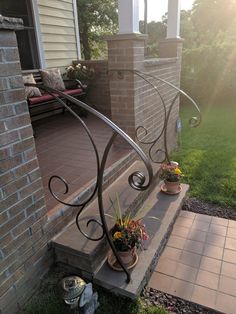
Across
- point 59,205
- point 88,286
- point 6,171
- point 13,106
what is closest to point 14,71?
point 13,106

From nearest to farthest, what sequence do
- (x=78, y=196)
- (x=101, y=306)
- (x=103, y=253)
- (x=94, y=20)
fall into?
1. (x=101, y=306)
2. (x=103, y=253)
3. (x=78, y=196)
4. (x=94, y=20)

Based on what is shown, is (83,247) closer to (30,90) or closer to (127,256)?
(127,256)

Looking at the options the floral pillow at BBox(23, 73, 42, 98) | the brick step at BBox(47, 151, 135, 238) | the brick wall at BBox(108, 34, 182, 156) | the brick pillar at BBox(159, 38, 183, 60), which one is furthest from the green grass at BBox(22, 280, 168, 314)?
the brick pillar at BBox(159, 38, 183, 60)

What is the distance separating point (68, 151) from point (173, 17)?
8.47ft

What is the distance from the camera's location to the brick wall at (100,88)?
17.3 feet

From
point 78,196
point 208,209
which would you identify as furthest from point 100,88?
point 78,196

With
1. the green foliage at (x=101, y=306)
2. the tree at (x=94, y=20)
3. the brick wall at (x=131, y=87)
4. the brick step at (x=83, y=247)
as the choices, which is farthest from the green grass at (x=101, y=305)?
the tree at (x=94, y=20)

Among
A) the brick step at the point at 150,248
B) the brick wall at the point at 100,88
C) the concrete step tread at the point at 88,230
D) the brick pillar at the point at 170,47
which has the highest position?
the brick pillar at the point at 170,47

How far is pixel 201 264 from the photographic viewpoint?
85.4 inches

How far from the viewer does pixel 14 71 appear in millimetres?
1453

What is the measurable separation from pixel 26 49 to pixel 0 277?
408cm

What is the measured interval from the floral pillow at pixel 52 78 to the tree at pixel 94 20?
7269 mm

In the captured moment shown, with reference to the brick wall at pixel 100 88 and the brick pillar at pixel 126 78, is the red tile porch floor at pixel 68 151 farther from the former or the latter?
the brick wall at pixel 100 88

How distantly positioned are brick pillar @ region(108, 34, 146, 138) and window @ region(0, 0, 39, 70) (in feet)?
7.57
